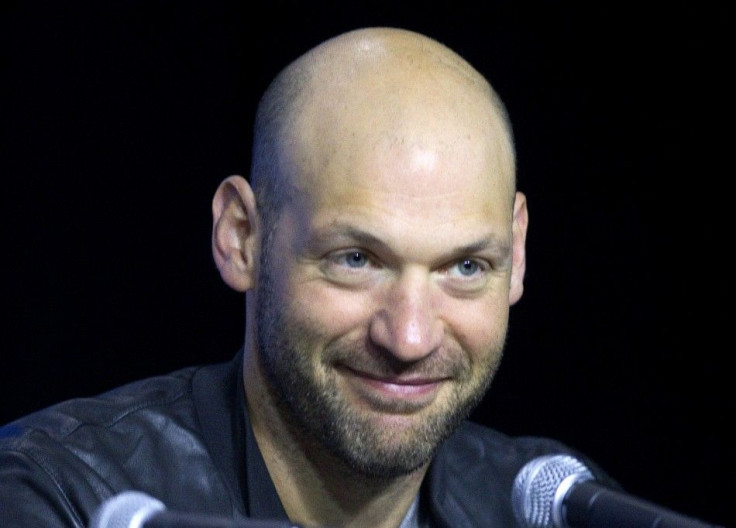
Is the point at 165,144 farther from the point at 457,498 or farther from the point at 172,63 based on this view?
the point at 457,498

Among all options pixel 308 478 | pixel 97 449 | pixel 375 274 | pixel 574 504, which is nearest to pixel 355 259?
pixel 375 274

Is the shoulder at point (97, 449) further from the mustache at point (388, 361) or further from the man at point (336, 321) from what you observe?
the mustache at point (388, 361)

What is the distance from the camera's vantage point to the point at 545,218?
142 inches

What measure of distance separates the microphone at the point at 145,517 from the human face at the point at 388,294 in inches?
33.9

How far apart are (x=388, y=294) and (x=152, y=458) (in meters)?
0.58

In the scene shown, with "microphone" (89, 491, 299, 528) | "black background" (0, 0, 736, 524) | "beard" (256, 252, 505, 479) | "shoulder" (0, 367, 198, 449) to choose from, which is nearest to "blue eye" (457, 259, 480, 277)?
"beard" (256, 252, 505, 479)

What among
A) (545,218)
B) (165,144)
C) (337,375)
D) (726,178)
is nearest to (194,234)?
(165,144)

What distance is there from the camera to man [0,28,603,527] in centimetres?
232

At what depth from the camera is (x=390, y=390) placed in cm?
235

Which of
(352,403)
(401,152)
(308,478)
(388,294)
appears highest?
(401,152)

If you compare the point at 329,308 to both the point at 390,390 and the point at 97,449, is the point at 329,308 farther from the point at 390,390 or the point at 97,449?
the point at 97,449

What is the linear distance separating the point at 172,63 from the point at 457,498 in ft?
4.58

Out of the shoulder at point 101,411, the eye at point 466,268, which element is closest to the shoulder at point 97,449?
the shoulder at point 101,411

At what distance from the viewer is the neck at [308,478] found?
252 cm
